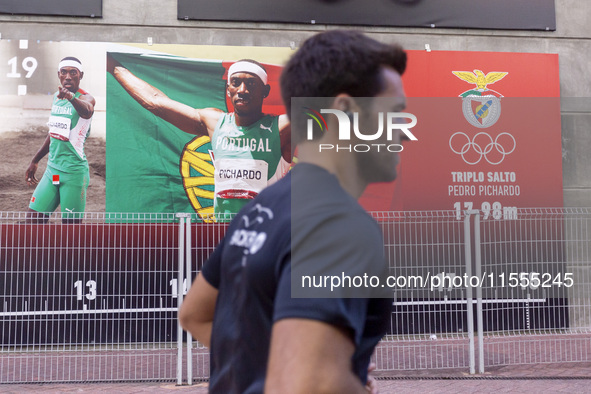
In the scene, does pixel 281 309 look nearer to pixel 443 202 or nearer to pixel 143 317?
pixel 143 317

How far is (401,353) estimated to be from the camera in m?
7.75

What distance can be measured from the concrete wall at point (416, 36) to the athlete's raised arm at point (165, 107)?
1.93 ft

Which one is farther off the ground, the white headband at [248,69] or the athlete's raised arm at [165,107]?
the white headband at [248,69]

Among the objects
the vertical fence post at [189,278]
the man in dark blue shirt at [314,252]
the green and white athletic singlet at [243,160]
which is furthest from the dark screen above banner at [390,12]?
the man in dark blue shirt at [314,252]

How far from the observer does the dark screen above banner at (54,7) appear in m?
9.38

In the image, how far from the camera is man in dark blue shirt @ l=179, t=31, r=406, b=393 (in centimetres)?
102

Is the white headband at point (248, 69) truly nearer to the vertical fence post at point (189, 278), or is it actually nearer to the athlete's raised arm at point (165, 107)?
the athlete's raised arm at point (165, 107)

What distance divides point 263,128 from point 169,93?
Answer: 1585 mm

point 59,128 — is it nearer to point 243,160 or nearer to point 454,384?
point 243,160

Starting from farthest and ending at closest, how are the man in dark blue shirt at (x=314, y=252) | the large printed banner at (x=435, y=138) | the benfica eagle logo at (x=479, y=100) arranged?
1. the benfica eagle logo at (x=479, y=100)
2. the large printed banner at (x=435, y=138)
3. the man in dark blue shirt at (x=314, y=252)

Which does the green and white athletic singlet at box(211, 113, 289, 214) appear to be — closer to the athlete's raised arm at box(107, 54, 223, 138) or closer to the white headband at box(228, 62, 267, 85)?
the athlete's raised arm at box(107, 54, 223, 138)

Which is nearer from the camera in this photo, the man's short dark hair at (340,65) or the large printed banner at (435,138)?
the man's short dark hair at (340,65)

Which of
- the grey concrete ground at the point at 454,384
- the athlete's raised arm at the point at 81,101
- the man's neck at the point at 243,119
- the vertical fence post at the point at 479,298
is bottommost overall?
the grey concrete ground at the point at 454,384

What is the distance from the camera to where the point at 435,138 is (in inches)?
399
